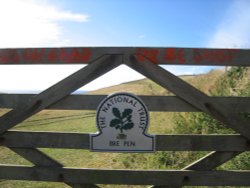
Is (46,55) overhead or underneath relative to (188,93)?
overhead

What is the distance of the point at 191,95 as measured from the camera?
165 inches

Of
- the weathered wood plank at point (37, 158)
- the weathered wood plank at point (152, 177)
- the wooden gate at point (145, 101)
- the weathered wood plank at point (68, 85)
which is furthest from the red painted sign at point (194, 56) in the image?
the weathered wood plank at point (37, 158)

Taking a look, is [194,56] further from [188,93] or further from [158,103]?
[158,103]

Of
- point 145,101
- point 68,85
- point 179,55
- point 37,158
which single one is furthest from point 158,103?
point 37,158

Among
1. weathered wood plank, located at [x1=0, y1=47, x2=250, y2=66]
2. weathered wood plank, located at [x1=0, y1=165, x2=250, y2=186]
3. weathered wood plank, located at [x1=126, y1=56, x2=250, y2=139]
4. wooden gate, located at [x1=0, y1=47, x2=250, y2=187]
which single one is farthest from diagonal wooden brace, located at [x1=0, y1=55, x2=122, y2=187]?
weathered wood plank, located at [x1=0, y1=165, x2=250, y2=186]

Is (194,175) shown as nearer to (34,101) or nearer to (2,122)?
(34,101)

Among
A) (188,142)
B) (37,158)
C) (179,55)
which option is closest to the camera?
(179,55)

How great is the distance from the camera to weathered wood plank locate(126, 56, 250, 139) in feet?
13.7

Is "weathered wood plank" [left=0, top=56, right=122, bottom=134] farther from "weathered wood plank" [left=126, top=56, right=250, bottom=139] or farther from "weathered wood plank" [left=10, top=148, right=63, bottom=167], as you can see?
"weathered wood plank" [left=10, top=148, right=63, bottom=167]

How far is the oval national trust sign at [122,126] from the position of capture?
13.6 ft

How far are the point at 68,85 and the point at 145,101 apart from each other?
94cm

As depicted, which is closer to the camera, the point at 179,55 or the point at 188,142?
the point at 179,55

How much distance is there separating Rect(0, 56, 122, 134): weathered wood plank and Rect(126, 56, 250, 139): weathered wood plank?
265 millimetres

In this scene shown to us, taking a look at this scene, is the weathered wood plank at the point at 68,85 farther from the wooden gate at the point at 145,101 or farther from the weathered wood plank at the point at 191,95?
the weathered wood plank at the point at 191,95
